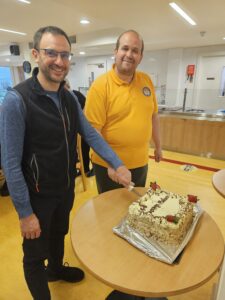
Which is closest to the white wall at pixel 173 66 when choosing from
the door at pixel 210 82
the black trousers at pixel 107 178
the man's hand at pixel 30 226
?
the door at pixel 210 82

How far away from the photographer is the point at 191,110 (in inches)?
171

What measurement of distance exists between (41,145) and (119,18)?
3663mm

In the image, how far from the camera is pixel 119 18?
12.3ft

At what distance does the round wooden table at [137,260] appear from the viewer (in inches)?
26.4

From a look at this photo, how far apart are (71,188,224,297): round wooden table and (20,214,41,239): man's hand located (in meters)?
0.17

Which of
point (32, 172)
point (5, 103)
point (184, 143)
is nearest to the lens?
point (5, 103)

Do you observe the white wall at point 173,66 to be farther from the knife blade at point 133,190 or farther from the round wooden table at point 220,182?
the knife blade at point 133,190

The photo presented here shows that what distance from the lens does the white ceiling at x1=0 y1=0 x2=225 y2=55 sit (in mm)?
3084

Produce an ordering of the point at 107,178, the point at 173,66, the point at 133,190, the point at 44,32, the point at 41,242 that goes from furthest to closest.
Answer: the point at 173,66 < the point at 107,178 < the point at 133,190 < the point at 41,242 < the point at 44,32

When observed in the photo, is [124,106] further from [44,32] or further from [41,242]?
[41,242]

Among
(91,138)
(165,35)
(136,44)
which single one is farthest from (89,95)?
(165,35)

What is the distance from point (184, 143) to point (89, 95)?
126 inches

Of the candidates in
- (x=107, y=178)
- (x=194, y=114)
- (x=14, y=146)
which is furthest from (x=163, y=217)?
(x=194, y=114)

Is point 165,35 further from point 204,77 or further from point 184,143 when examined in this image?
point 184,143
